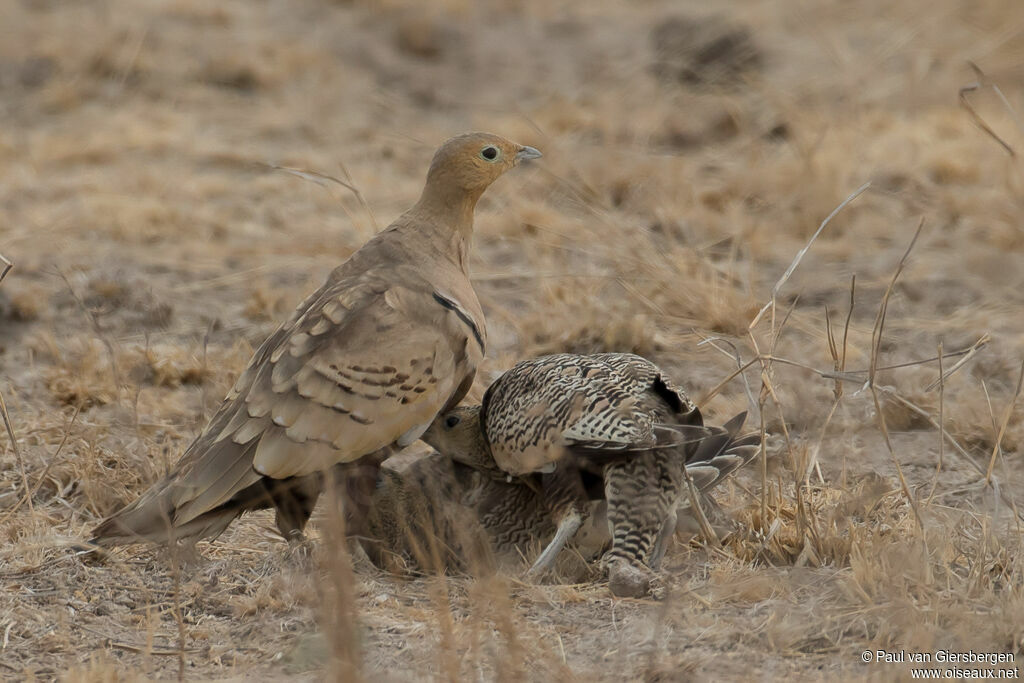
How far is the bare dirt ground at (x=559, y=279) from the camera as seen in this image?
3.42 meters

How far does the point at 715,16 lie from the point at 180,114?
4105 millimetres

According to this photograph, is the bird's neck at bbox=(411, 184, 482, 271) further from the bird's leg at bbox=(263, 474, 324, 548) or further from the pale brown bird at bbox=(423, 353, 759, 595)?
the bird's leg at bbox=(263, 474, 324, 548)

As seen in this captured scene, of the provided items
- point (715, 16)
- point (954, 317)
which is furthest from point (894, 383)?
point (715, 16)

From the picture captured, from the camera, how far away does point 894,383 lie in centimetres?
543

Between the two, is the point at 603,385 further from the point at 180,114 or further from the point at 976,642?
the point at 180,114

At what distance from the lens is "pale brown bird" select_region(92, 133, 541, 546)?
3.65m

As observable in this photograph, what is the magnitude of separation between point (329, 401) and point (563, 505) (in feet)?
2.62

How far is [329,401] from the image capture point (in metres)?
3.69

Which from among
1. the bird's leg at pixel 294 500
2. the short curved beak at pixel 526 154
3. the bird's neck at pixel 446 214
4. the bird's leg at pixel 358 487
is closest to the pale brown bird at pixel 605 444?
the bird's leg at pixel 358 487

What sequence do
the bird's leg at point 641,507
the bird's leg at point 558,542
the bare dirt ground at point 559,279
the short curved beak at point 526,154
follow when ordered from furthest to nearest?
the short curved beak at point 526,154 → the bird's leg at point 558,542 → the bird's leg at point 641,507 → the bare dirt ground at point 559,279

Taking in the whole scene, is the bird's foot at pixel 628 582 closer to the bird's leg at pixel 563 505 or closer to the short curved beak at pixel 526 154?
the bird's leg at pixel 563 505

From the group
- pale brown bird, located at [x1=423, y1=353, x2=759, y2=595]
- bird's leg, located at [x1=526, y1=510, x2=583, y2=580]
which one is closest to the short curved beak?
pale brown bird, located at [x1=423, y1=353, x2=759, y2=595]

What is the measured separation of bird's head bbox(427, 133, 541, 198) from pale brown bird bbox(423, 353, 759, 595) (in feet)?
2.02

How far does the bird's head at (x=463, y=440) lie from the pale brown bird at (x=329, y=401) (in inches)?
7.9
